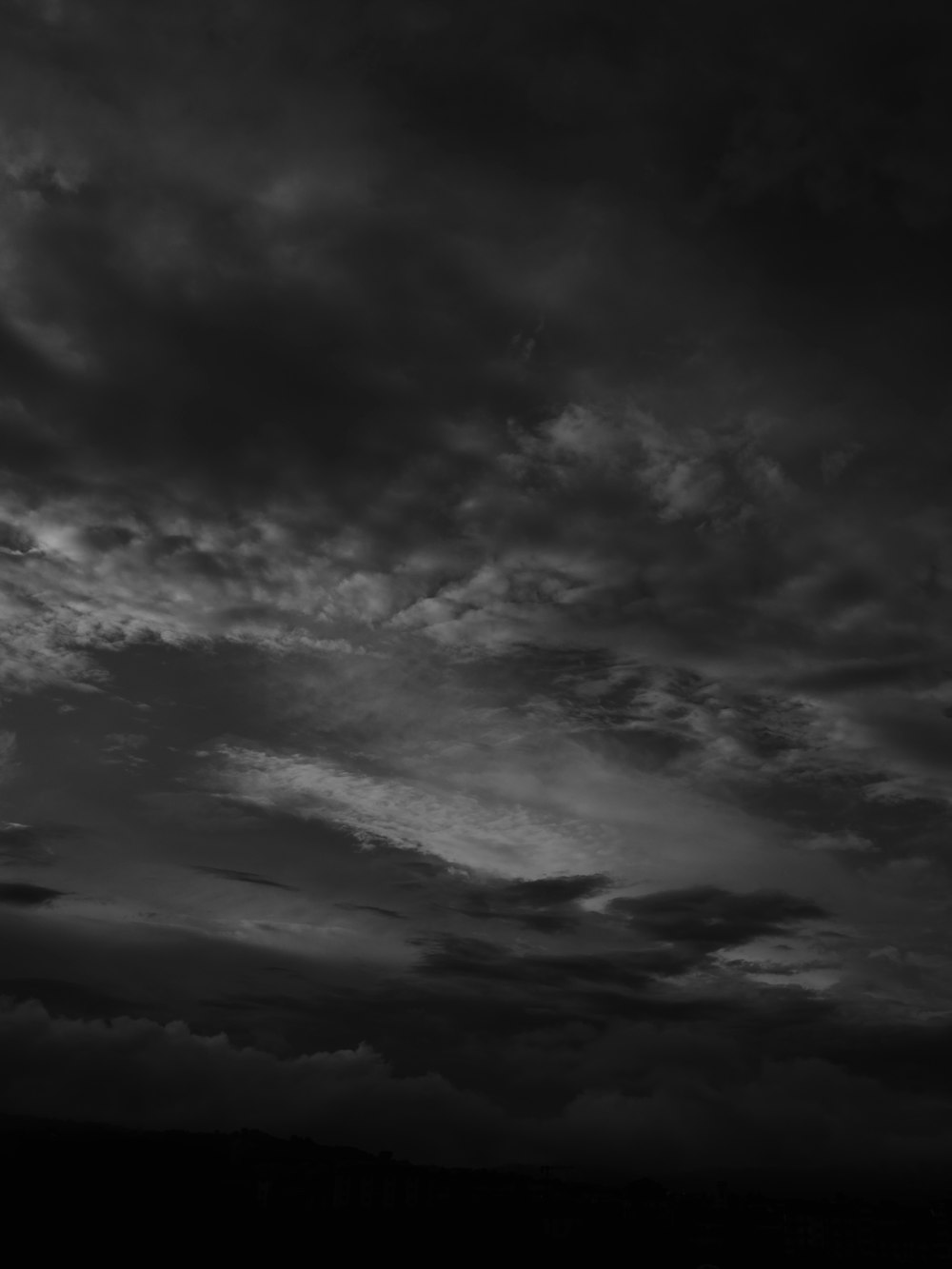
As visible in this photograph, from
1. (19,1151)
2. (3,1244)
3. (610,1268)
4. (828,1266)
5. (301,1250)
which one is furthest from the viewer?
(828,1266)

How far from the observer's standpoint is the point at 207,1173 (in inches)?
7495

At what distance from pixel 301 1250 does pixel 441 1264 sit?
65.4 feet

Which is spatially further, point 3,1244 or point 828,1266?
point 828,1266

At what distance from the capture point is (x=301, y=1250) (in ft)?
459

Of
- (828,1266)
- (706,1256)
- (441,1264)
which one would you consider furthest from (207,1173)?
(828,1266)

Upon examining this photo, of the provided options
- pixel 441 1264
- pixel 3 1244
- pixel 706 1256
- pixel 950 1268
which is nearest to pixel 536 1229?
pixel 706 1256

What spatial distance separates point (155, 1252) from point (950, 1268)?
163917 mm

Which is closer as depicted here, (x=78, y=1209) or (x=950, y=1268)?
(x=78, y=1209)

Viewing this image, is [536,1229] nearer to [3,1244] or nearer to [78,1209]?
[78,1209]

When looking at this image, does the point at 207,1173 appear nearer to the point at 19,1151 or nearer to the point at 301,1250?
the point at 19,1151

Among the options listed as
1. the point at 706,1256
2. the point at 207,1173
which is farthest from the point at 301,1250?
the point at 706,1256

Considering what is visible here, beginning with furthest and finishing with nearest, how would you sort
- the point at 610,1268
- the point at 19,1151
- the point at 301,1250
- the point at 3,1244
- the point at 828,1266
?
the point at 828,1266 < the point at 19,1151 < the point at 610,1268 < the point at 301,1250 < the point at 3,1244

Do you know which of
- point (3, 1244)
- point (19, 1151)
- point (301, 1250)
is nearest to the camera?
point (3, 1244)

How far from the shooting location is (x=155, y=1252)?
4850 inches
